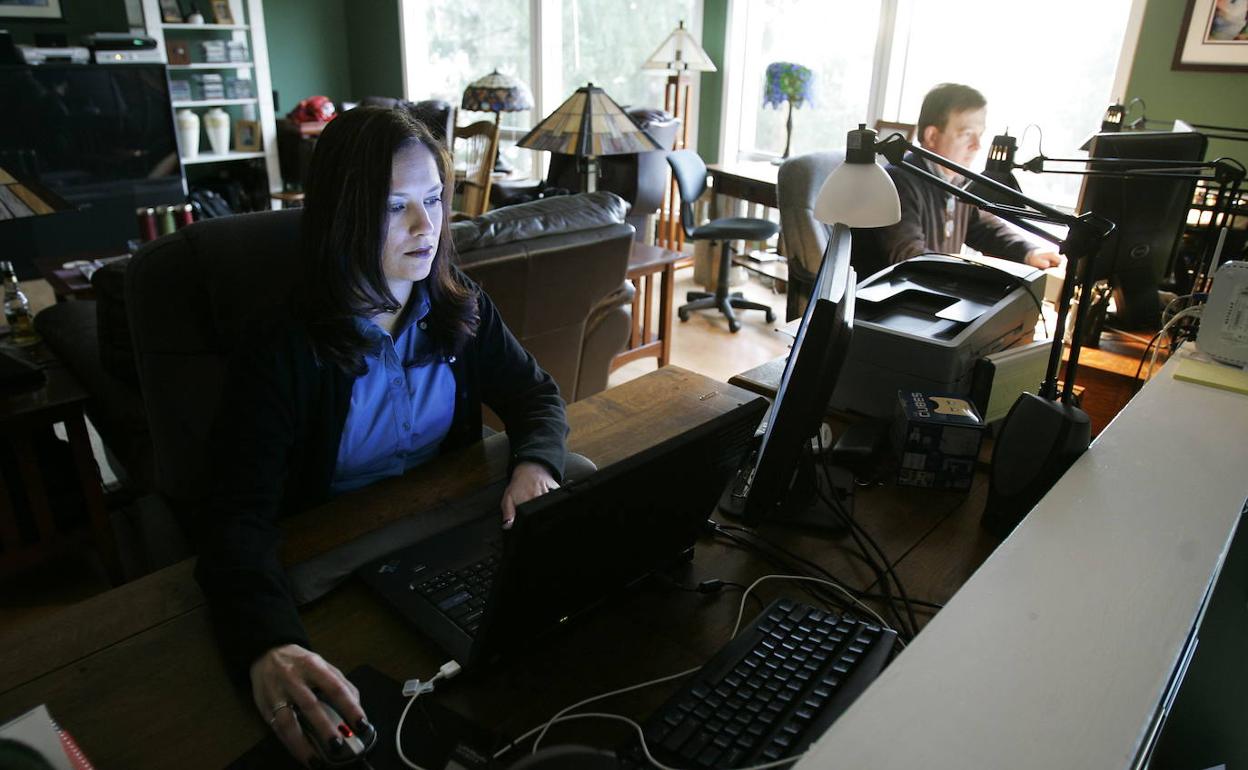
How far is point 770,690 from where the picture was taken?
820 mm

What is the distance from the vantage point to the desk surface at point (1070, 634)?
22.4 inches

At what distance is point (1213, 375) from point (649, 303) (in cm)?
245

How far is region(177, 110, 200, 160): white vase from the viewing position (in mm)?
5559

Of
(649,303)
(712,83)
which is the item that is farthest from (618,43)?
(649,303)

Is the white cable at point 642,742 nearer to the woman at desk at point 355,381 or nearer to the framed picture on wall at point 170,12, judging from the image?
the woman at desk at point 355,381

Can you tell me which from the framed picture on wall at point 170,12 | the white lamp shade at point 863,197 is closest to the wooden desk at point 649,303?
the white lamp shade at point 863,197

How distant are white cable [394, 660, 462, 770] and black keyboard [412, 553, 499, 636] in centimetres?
7

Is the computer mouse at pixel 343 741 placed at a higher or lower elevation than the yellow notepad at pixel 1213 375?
lower

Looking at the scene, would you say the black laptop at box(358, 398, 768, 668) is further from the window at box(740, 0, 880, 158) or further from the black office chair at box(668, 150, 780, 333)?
the window at box(740, 0, 880, 158)

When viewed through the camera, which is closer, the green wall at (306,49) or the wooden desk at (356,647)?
the wooden desk at (356,647)

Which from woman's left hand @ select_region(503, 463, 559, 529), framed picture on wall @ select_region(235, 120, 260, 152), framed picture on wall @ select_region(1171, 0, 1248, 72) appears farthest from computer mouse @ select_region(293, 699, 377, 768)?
framed picture on wall @ select_region(235, 120, 260, 152)

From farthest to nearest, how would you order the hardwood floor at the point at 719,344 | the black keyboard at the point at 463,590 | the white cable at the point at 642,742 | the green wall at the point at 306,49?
the green wall at the point at 306,49 → the hardwood floor at the point at 719,344 → the black keyboard at the point at 463,590 → the white cable at the point at 642,742

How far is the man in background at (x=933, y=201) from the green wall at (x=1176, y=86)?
134cm

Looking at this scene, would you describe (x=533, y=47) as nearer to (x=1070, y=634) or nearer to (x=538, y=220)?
(x=538, y=220)
